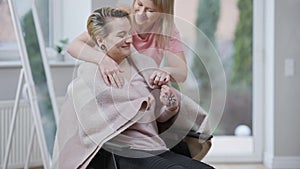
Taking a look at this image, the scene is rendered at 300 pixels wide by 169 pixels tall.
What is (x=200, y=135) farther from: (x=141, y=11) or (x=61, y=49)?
(x=61, y=49)

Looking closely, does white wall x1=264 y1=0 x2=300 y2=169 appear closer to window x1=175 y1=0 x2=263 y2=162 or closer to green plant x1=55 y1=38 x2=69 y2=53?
window x1=175 y1=0 x2=263 y2=162

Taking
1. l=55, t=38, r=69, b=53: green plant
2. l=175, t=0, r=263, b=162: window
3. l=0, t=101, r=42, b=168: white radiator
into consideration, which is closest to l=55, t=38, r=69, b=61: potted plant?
l=55, t=38, r=69, b=53: green plant

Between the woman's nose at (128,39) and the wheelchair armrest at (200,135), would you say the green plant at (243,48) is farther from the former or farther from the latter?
the woman's nose at (128,39)

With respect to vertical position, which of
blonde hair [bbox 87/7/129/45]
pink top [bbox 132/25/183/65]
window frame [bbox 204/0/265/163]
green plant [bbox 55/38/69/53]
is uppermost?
blonde hair [bbox 87/7/129/45]

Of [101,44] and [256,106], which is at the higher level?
[101,44]

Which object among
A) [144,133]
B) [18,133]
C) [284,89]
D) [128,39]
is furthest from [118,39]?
[284,89]

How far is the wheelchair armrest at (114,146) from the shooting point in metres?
2.29

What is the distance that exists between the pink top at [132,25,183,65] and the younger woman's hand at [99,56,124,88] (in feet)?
0.55

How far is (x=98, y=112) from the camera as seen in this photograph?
235cm

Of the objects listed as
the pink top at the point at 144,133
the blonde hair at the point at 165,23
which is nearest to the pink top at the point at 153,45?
the blonde hair at the point at 165,23

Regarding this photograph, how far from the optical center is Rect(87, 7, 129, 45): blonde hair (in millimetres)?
2424

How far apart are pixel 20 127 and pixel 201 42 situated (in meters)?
1.54

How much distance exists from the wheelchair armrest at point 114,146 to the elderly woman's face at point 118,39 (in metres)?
0.37

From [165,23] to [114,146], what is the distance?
0.59 meters
